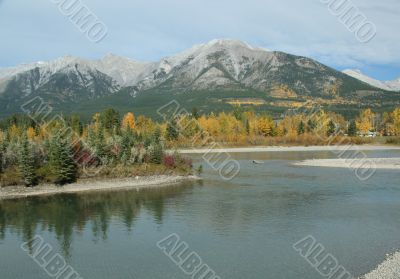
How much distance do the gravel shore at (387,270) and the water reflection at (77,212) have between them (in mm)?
18869

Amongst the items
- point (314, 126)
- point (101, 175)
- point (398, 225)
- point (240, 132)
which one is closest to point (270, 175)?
point (101, 175)

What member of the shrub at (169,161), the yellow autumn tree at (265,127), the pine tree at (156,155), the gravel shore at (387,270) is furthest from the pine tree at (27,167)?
the yellow autumn tree at (265,127)

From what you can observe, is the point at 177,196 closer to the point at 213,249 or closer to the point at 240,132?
the point at 213,249

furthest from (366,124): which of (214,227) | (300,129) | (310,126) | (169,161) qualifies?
(214,227)

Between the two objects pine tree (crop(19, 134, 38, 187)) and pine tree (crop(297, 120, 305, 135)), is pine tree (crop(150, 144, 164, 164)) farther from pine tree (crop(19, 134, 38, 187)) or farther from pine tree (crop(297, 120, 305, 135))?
pine tree (crop(297, 120, 305, 135))

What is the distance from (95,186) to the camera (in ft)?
191

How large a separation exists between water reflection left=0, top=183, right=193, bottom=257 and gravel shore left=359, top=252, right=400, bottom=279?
18869 millimetres

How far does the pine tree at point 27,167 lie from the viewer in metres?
55.2

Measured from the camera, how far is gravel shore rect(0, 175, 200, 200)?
5422cm

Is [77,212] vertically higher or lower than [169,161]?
lower

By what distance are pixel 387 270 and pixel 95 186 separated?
131 ft

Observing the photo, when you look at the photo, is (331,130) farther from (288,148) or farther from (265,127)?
(288,148)

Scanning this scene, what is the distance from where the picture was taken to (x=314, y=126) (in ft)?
511

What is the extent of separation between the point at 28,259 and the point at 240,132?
119214mm
